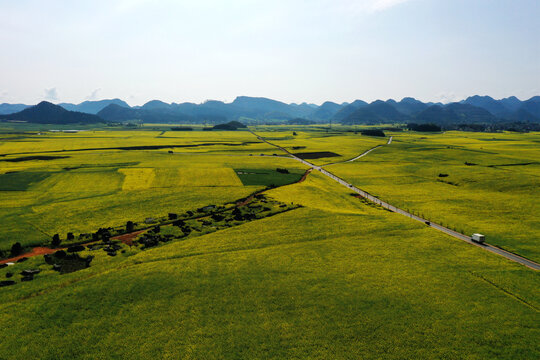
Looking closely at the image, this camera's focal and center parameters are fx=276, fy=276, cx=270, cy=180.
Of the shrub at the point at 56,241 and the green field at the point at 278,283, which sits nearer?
the green field at the point at 278,283

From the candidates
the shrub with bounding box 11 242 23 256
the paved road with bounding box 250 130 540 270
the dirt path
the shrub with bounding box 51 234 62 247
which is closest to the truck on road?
the paved road with bounding box 250 130 540 270

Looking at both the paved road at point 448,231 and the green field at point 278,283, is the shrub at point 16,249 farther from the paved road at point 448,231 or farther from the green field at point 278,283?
the paved road at point 448,231

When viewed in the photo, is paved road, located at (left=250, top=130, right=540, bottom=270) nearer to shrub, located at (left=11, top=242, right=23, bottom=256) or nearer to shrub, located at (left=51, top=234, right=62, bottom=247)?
shrub, located at (left=51, top=234, right=62, bottom=247)

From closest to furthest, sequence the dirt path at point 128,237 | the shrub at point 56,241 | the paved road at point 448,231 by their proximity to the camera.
→ the paved road at point 448,231 < the shrub at point 56,241 < the dirt path at point 128,237

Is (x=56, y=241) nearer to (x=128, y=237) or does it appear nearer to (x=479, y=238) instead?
(x=128, y=237)

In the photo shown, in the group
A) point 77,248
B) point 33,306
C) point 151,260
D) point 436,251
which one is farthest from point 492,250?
point 77,248

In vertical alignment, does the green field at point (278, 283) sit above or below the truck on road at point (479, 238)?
below

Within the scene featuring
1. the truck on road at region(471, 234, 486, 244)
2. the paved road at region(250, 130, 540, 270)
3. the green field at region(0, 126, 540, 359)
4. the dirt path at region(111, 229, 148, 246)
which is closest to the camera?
the green field at region(0, 126, 540, 359)

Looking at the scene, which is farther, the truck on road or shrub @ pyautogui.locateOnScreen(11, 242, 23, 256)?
the truck on road

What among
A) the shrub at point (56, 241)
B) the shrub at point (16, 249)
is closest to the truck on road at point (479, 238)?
the shrub at point (56, 241)

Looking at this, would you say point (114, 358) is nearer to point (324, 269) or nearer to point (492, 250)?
point (324, 269)
